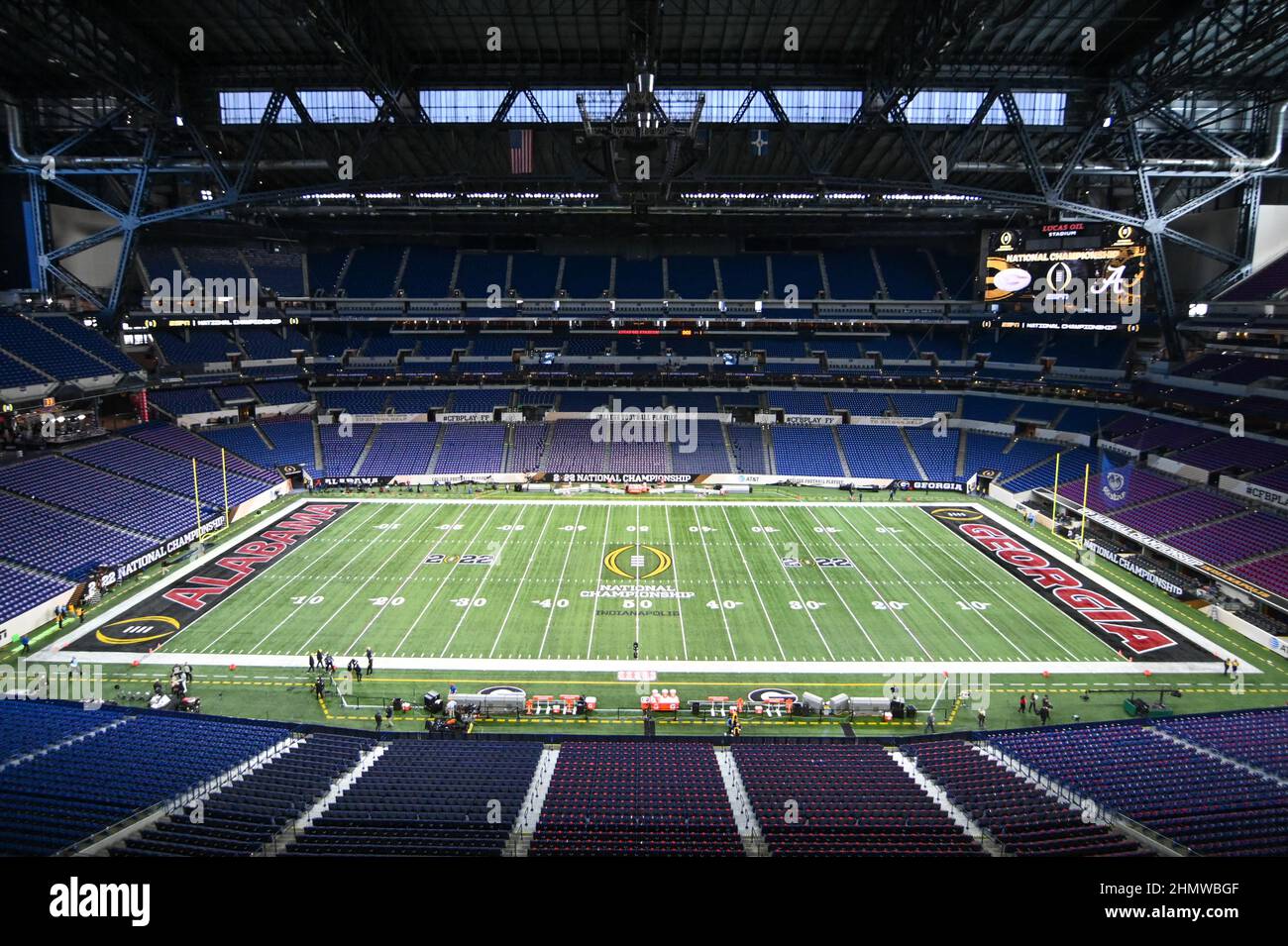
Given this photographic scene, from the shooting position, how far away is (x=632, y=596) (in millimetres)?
28266

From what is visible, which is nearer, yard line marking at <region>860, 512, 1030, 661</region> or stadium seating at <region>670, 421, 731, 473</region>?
yard line marking at <region>860, 512, 1030, 661</region>

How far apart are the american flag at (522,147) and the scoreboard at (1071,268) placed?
30667mm

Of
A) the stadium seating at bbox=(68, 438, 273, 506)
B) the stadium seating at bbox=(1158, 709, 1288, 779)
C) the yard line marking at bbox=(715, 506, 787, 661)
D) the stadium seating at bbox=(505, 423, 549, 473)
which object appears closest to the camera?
the stadium seating at bbox=(1158, 709, 1288, 779)

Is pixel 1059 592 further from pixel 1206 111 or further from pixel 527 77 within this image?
pixel 527 77

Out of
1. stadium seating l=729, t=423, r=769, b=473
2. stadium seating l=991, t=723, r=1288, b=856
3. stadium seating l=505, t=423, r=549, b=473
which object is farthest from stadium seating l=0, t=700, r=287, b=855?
stadium seating l=729, t=423, r=769, b=473

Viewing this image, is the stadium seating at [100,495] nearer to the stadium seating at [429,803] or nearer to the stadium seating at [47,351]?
the stadium seating at [47,351]

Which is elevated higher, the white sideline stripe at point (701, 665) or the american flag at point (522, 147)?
the american flag at point (522, 147)

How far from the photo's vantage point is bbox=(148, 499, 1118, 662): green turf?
24234 mm

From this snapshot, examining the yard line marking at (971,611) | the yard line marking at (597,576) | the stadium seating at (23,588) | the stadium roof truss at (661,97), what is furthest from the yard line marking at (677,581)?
the stadium seating at (23,588)

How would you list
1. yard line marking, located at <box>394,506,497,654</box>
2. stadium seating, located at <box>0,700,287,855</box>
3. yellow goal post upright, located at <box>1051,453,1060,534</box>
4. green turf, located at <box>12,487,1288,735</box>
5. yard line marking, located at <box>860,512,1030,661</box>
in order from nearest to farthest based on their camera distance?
stadium seating, located at <box>0,700,287,855</box>
green turf, located at <box>12,487,1288,735</box>
yard line marking, located at <box>860,512,1030,661</box>
yard line marking, located at <box>394,506,497,654</box>
yellow goal post upright, located at <box>1051,453,1060,534</box>

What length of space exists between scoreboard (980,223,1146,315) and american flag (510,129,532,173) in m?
30.7

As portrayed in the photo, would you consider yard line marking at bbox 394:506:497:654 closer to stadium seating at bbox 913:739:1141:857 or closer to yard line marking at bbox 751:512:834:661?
yard line marking at bbox 751:512:834:661

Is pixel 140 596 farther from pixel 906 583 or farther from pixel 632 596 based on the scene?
pixel 906 583

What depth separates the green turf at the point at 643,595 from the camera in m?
24.2
